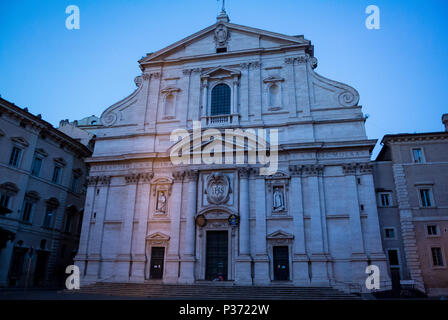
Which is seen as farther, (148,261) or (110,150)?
(110,150)

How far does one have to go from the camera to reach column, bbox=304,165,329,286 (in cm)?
2084

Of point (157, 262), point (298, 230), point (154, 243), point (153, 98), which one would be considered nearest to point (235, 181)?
point (298, 230)

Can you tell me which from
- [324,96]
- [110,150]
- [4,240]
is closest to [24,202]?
[4,240]

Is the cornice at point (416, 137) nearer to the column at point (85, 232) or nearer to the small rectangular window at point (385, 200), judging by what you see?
the small rectangular window at point (385, 200)

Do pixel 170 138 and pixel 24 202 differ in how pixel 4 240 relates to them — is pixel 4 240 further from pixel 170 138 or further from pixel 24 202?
pixel 170 138

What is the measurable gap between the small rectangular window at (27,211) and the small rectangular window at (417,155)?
2750cm

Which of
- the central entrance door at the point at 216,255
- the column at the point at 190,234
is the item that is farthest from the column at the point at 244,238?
the column at the point at 190,234

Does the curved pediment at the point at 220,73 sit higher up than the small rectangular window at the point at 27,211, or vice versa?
the curved pediment at the point at 220,73

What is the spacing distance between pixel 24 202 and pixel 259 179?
55.4 feet

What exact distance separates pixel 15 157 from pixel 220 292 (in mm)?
17112

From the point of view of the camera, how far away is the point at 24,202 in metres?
25.0

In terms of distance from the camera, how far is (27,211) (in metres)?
25.4

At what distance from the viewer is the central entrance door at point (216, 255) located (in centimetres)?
2262

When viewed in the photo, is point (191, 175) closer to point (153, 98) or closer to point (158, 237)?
point (158, 237)
